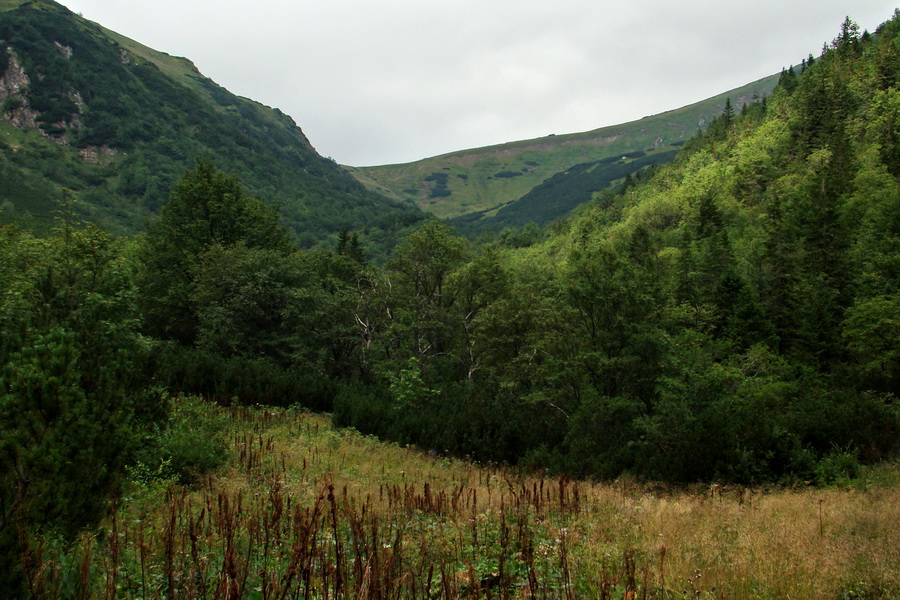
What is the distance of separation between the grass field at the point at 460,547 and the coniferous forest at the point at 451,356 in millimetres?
121

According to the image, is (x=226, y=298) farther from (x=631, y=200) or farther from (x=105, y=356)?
(x=631, y=200)

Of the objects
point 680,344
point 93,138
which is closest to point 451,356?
point 680,344

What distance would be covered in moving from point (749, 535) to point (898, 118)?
71980mm

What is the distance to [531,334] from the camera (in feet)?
96.2

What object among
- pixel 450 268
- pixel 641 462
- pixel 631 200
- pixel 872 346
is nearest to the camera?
pixel 641 462

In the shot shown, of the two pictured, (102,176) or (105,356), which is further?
(102,176)

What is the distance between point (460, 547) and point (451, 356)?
1224 inches

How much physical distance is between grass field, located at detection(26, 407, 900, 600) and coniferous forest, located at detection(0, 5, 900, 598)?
0.40 ft

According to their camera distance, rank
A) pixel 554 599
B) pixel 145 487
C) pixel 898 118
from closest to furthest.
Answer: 1. pixel 554 599
2. pixel 145 487
3. pixel 898 118

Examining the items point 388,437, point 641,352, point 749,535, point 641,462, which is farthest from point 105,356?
point 641,352

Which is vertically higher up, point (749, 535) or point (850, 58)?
point (850, 58)

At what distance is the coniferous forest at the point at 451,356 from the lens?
459cm

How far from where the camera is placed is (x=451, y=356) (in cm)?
3619

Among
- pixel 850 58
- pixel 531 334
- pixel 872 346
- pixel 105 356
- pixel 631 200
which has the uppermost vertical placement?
pixel 850 58
